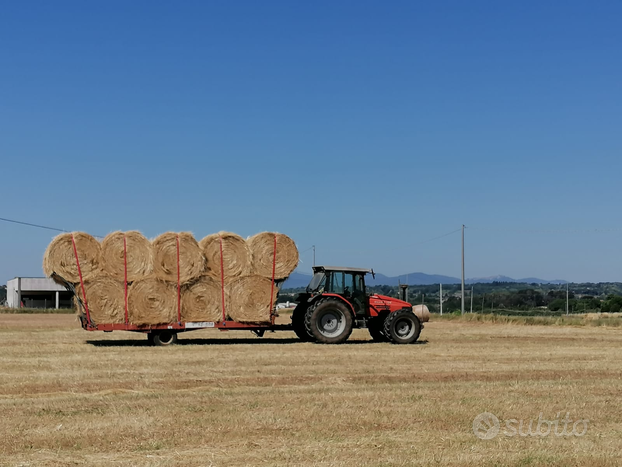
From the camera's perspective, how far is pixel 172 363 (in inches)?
597

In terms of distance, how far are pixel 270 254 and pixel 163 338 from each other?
11.3 ft

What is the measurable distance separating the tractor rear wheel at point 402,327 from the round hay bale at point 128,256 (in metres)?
6.31

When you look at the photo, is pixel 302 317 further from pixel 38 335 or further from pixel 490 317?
pixel 490 317

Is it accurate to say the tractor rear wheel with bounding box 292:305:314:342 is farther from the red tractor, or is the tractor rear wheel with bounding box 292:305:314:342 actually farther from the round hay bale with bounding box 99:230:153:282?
the round hay bale with bounding box 99:230:153:282

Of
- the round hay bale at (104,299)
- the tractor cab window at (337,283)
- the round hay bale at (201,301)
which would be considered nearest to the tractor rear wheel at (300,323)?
the tractor cab window at (337,283)

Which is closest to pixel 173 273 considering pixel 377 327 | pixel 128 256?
pixel 128 256

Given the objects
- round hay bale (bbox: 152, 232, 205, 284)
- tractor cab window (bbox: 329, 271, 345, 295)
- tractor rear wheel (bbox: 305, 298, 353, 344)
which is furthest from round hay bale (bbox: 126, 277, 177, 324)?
tractor cab window (bbox: 329, 271, 345, 295)

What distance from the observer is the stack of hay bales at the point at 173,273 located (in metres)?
18.5

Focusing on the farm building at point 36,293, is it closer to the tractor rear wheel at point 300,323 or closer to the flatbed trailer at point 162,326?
the tractor rear wheel at point 300,323

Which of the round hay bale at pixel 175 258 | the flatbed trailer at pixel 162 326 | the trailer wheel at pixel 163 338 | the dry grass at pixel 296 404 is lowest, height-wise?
the dry grass at pixel 296 404

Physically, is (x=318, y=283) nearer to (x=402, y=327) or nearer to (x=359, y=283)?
(x=359, y=283)

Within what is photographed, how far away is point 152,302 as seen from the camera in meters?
19.0

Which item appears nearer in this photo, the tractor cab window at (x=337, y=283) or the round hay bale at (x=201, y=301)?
the round hay bale at (x=201, y=301)

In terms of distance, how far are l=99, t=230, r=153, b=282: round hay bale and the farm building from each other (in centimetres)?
6693
